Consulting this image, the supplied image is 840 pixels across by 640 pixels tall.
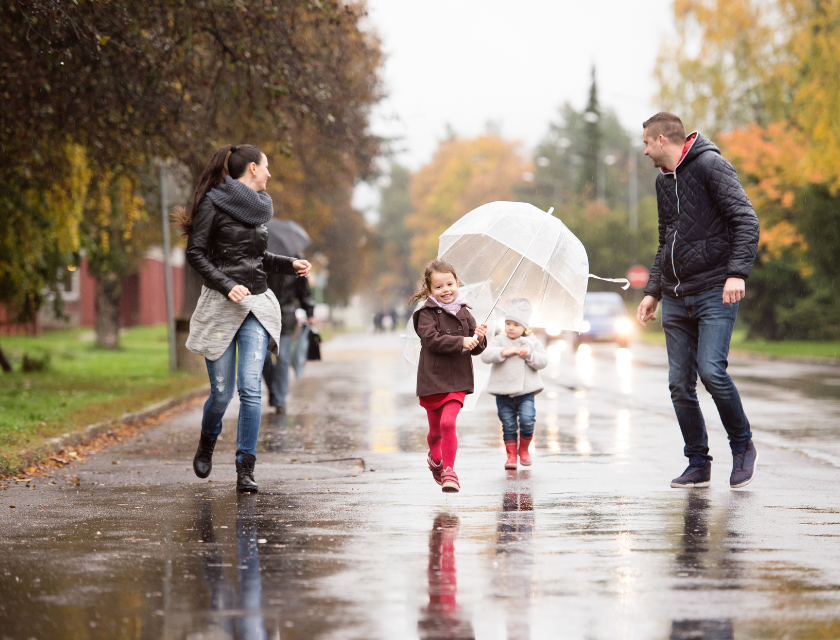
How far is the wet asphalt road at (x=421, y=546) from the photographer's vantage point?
159 inches

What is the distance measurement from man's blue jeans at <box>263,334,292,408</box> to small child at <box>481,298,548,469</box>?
16.0 feet

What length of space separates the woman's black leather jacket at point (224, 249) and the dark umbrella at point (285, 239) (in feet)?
15.7

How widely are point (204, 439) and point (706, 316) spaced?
324cm

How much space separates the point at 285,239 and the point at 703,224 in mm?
6431

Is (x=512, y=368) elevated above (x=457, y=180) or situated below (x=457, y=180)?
below

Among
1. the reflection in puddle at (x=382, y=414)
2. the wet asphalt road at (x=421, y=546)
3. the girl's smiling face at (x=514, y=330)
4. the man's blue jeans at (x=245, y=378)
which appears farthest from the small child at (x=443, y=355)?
the reflection in puddle at (x=382, y=414)

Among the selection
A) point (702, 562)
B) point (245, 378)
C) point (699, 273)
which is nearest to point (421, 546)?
point (702, 562)

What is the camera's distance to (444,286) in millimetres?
7035

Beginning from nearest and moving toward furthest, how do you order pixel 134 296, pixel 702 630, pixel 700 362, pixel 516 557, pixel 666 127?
1. pixel 702 630
2. pixel 516 557
3. pixel 700 362
4. pixel 666 127
5. pixel 134 296

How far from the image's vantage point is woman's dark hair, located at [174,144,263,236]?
288 inches

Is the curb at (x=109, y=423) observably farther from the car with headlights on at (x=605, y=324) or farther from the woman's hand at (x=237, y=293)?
the car with headlights on at (x=605, y=324)

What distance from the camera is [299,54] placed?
12102 millimetres

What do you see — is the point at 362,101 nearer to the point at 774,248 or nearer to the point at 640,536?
the point at 774,248

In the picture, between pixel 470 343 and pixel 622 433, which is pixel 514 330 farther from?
pixel 622 433
